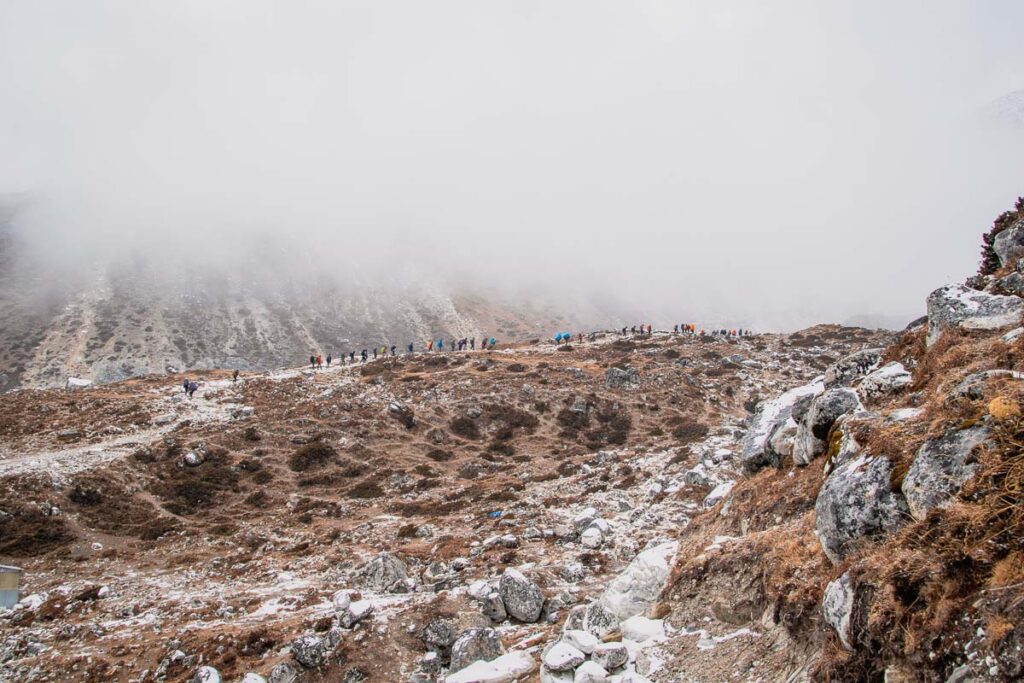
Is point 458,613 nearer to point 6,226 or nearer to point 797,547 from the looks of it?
point 797,547

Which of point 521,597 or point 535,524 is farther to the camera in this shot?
point 535,524

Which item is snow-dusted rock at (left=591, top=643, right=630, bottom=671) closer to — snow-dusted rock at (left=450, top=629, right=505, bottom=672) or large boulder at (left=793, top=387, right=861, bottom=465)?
snow-dusted rock at (left=450, top=629, right=505, bottom=672)

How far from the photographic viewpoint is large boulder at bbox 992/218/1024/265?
49.7 ft

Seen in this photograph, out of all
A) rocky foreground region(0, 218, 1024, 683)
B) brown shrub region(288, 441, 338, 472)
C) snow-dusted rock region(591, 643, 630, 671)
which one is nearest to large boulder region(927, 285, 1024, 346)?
rocky foreground region(0, 218, 1024, 683)

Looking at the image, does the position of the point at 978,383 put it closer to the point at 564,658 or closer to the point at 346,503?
the point at 564,658

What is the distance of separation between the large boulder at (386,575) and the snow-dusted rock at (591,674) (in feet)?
41.9

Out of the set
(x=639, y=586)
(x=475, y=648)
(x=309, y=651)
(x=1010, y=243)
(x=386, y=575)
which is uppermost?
(x=1010, y=243)

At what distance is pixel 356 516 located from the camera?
31.1m

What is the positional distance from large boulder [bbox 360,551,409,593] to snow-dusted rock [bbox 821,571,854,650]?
16785mm

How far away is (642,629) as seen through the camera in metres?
11.2

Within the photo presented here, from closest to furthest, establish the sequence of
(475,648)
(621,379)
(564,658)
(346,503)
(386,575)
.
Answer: (564,658) < (475,648) < (386,575) < (346,503) < (621,379)

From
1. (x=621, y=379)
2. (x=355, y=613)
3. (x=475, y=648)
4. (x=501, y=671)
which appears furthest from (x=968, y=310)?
(x=621, y=379)

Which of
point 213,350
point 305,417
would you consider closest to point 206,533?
point 305,417

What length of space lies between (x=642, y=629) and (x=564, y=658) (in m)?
1.90
